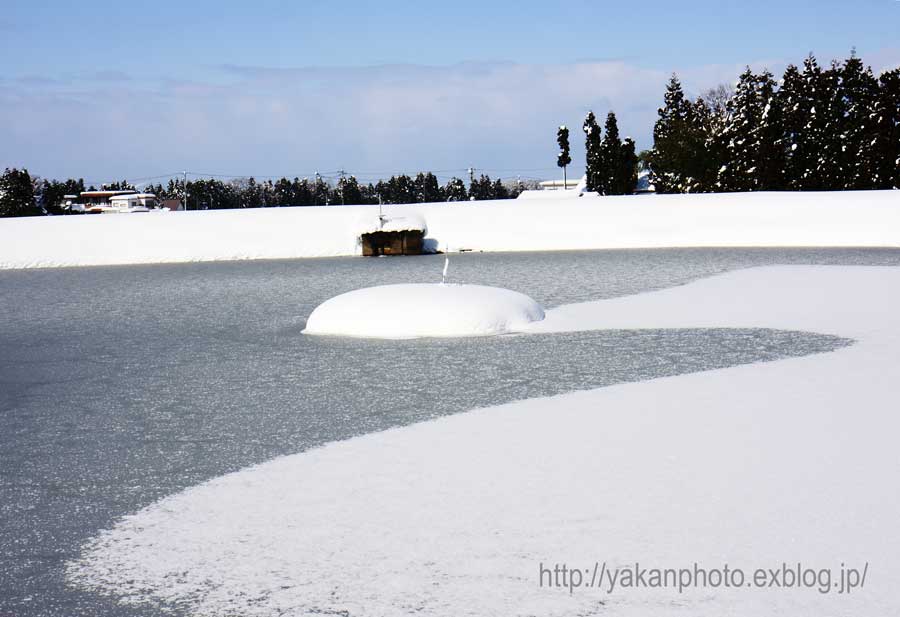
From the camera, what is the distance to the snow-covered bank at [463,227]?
32.6 metres

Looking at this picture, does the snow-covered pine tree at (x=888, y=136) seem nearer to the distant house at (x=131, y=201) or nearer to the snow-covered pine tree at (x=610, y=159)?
the snow-covered pine tree at (x=610, y=159)

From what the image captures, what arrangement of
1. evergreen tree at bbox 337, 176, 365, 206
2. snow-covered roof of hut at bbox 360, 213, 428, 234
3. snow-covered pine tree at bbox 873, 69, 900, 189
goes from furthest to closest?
evergreen tree at bbox 337, 176, 365, 206
snow-covered pine tree at bbox 873, 69, 900, 189
snow-covered roof of hut at bbox 360, 213, 428, 234

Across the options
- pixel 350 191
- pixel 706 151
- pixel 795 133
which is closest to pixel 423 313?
pixel 795 133

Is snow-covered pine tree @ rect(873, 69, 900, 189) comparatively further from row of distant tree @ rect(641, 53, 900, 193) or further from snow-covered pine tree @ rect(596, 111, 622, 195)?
snow-covered pine tree @ rect(596, 111, 622, 195)

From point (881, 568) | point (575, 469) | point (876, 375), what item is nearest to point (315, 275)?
point (876, 375)

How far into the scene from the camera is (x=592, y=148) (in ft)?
342

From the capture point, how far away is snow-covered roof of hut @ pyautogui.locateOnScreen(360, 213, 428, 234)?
33188 mm

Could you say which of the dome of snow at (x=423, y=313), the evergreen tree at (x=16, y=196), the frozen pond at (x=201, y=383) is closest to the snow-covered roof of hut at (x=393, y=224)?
the frozen pond at (x=201, y=383)

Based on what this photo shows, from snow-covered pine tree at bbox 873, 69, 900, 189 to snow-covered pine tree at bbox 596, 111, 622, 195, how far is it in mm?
33299

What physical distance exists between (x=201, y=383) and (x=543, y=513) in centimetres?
560

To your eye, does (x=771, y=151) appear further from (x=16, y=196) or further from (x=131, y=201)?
(x=131, y=201)

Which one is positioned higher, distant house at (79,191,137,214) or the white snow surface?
distant house at (79,191,137,214)

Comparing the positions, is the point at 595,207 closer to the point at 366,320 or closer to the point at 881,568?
the point at 366,320

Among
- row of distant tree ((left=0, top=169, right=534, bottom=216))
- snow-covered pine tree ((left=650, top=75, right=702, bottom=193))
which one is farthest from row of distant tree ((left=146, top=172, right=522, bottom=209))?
snow-covered pine tree ((left=650, top=75, right=702, bottom=193))
